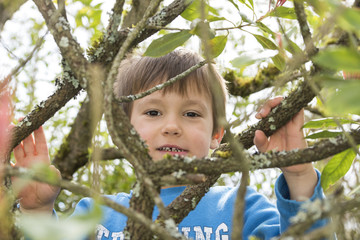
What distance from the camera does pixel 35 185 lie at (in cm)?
139

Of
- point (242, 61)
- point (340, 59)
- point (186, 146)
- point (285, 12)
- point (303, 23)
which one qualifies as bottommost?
point (340, 59)

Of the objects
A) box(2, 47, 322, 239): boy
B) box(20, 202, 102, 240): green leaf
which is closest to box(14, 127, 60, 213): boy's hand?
box(2, 47, 322, 239): boy

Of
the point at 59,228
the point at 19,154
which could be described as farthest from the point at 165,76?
the point at 59,228

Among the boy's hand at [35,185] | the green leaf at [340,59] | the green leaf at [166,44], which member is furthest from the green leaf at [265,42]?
the boy's hand at [35,185]

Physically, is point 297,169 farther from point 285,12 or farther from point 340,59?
point 340,59

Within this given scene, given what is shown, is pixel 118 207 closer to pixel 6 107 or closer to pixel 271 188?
pixel 6 107

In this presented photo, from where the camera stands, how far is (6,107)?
2.31 feet

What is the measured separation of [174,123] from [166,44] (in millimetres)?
831

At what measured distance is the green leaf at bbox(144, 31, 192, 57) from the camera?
94 centimetres

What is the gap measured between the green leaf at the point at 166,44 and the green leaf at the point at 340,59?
55 cm

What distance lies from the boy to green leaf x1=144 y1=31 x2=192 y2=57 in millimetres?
588

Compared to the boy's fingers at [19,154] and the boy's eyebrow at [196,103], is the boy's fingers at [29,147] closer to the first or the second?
the boy's fingers at [19,154]

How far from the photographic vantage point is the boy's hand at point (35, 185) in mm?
1378

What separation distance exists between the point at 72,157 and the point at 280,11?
165 cm
